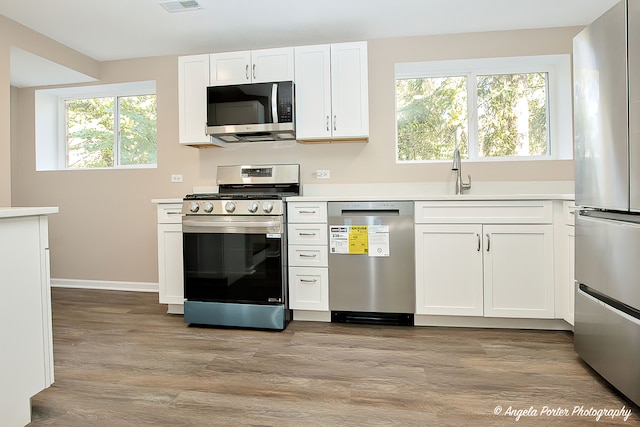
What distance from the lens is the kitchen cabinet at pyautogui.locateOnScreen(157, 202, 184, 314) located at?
2941mm

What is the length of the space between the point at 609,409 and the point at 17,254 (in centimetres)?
242

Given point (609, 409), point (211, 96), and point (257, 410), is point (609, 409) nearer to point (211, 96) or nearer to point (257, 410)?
point (257, 410)

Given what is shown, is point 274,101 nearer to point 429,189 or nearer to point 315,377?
point 429,189

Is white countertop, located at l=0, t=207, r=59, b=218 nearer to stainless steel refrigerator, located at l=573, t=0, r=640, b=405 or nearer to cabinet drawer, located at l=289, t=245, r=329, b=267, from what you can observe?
cabinet drawer, located at l=289, t=245, r=329, b=267

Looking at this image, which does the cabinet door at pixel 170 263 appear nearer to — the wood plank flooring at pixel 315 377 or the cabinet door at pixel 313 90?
the wood plank flooring at pixel 315 377

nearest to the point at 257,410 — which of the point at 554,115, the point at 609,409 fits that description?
the point at 609,409

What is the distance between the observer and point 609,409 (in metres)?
1.55

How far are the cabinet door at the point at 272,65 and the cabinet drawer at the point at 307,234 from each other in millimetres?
1216

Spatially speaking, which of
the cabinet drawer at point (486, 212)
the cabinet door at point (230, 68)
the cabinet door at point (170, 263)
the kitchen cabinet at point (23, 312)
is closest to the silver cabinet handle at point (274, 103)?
the cabinet door at point (230, 68)

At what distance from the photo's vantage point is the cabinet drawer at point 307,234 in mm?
2719

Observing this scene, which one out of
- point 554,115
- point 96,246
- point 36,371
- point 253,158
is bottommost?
point 36,371

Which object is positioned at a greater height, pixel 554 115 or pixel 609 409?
pixel 554 115

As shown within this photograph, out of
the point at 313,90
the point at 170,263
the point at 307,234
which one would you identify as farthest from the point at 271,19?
the point at 170,263

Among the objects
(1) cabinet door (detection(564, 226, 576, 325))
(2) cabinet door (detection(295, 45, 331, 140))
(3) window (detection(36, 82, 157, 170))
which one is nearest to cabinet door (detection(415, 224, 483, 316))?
(1) cabinet door (detection(564, 226, 576, 325))
